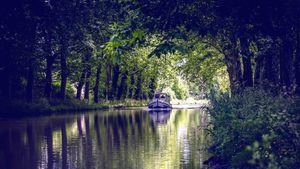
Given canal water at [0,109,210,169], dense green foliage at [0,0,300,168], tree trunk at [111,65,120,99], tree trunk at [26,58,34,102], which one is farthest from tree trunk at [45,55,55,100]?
canal water at [0,109,210,169]

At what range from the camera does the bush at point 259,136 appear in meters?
9.52

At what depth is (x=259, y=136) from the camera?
40.2 ft

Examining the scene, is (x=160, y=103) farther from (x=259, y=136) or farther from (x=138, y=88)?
(x=259, y=136)

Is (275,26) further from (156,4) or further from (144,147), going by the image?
(144,147)

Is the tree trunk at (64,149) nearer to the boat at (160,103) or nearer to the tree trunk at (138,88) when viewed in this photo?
the boat at (160,103)

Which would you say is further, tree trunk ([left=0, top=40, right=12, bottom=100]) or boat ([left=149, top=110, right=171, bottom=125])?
tree trunk ([left=0, top=40, right=12, bottom=100])

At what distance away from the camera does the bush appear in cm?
952

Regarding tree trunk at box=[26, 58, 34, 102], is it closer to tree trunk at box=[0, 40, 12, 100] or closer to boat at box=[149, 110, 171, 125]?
tree trunk at box=[0, 40, 12, 100]

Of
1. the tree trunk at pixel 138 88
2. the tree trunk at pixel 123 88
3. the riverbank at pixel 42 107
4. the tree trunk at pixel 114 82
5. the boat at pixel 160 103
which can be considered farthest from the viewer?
the tree trunk at pixel 138 88

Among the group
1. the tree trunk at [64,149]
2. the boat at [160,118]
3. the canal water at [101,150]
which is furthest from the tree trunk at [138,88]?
the canal water at [101,150]

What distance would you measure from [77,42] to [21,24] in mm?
7444

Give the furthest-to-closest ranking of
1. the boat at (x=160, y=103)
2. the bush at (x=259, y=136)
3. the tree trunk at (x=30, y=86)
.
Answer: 1. the boat at (x=160, y=103)
2. the tree trunk at (x=30, y=86)
3. the bush at (x=259, y=136)

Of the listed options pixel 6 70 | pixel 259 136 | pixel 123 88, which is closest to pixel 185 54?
pixel 259 136

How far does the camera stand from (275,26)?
15.3 meters
